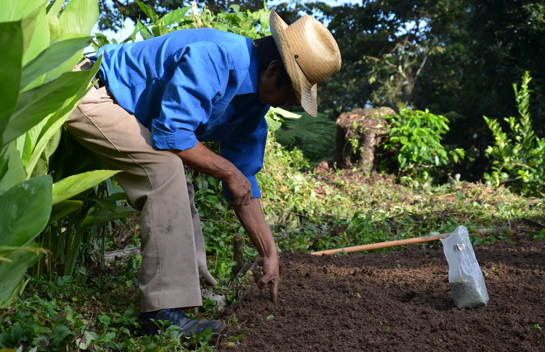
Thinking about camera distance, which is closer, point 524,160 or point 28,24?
point 28,24

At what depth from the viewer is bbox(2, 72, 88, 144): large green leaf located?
124 centimetres

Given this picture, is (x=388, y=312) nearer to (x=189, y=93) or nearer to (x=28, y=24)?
(x=189, y=93)

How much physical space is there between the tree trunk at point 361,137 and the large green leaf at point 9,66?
19.0ft

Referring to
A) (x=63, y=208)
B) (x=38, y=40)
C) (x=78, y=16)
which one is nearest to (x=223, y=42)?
(x=78, y=16)

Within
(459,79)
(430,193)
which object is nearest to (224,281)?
(430,193)

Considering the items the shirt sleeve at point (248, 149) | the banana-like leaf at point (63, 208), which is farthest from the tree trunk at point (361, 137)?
the banana-like leaf at point (63, 208)

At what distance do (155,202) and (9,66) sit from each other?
2.92 feet

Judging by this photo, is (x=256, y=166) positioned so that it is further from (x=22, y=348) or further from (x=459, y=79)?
(x=459, y=79)

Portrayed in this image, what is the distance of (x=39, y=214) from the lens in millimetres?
1312

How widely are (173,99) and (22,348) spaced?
41.1 inches

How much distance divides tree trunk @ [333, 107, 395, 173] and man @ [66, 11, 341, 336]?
4.61 metres

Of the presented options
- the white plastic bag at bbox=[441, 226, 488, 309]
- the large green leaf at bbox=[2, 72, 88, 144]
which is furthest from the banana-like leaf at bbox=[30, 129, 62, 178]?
the white plastic bag at bbox=[441, 226, 488, 309]

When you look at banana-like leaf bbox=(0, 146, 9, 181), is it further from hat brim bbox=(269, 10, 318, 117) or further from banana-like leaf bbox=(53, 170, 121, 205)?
hat brim bbox=(269, 10, 318, 117)

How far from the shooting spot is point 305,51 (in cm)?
200
